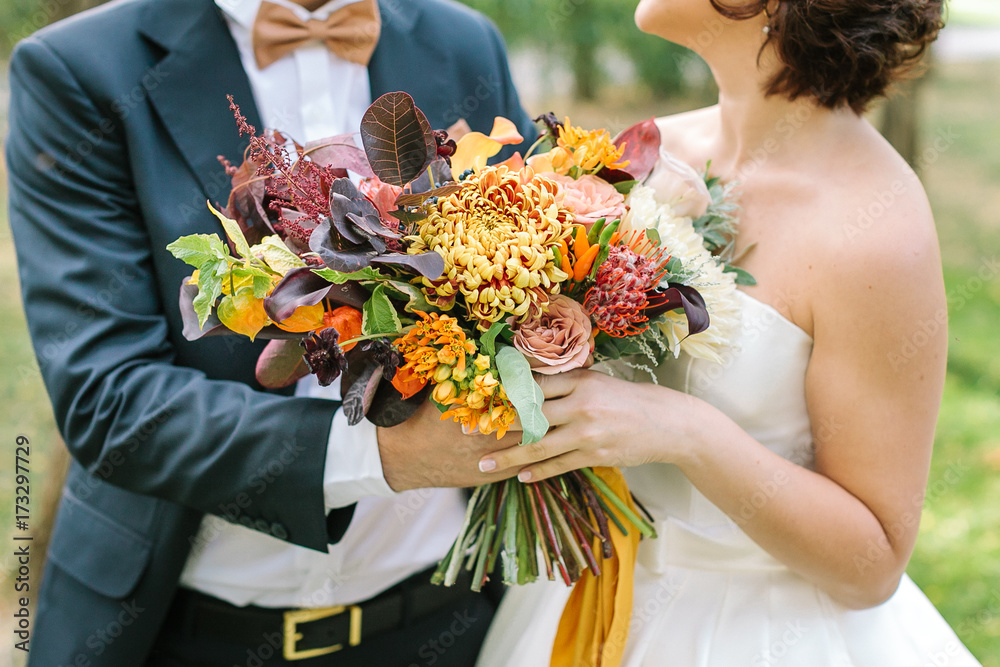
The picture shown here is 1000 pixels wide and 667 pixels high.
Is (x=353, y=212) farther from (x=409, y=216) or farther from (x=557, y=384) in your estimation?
(x=557, y=384)

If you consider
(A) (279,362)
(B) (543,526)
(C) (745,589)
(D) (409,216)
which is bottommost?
(C) (745,589)

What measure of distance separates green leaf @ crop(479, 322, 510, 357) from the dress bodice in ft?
2.09

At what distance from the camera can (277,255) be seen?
1349mm

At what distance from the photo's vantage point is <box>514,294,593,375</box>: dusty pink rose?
1312 mm

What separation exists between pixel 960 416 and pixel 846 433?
13.2ft

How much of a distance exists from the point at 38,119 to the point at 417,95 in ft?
2.93

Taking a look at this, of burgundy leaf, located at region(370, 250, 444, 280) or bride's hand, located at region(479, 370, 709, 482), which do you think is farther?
bride's hand, located at region(479, 370, 709, 482)

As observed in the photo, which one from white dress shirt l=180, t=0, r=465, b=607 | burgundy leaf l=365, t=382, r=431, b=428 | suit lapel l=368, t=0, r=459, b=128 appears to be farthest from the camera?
suit lapel l=368, t=0, r=459, b=128

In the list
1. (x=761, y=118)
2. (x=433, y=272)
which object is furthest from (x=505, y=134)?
(x=761, y=118)

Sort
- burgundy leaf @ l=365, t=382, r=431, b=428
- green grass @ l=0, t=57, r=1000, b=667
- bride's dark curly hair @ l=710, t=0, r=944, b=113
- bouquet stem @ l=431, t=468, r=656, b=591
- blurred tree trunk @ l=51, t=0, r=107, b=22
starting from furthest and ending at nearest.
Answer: green grass @ l=0, t=57, r=1000, b=667 < blurred tree trunk @ l=51, t=0, r=107, b=22 < bride's dark curly hair @ l=710, t=0, r=944, b=113 < bouquet stem @ l=431, t=468, r=656, b=591 < burgundy leaf @ l=365, t=382, r=431, b=428

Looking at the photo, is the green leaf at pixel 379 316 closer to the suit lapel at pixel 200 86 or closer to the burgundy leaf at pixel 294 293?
the burgundy leaf at pixel 294 293

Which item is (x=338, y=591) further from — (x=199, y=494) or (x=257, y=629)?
(x=199, y=494)

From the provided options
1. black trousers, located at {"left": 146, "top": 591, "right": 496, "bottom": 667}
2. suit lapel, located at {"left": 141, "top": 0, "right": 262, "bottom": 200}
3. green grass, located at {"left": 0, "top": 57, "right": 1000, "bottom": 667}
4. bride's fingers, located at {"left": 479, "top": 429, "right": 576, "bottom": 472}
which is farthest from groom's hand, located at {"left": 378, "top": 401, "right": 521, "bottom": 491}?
green grass, located at {"left": 0, "top": 57, "right": 1000, "bottom": 667}

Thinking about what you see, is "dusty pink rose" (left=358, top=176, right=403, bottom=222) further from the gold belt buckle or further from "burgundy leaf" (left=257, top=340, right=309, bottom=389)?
the gold belt buckle
